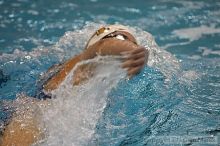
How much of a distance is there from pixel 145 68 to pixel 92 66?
1.32 metres

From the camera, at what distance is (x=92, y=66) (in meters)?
2.62

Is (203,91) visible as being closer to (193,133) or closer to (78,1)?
(193,133)

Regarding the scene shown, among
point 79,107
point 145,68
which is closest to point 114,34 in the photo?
point 79,107

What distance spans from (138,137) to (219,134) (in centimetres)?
51

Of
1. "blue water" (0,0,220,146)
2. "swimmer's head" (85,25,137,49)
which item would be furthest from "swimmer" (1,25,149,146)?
"blue water" (0,0,220,146)

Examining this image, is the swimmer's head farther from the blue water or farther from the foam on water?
the blue water

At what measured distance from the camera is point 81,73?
8.79 feet

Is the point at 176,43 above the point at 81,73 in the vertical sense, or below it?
below

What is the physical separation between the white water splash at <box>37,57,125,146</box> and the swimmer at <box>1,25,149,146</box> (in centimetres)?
5

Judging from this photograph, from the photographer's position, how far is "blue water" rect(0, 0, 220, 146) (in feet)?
9.34

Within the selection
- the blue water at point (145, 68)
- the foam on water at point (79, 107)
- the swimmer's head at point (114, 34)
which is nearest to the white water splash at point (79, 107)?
the foam on water at point (79, 107)

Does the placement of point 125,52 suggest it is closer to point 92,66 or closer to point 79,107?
point 92,66

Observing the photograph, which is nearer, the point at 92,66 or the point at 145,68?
the point at 92,66

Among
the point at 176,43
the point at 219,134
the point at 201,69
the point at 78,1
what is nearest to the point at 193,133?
the point at 219,134
